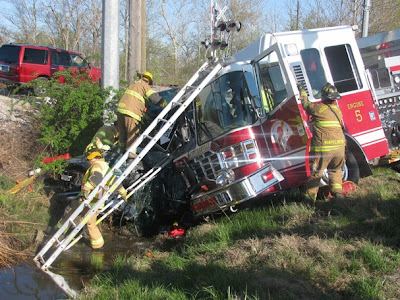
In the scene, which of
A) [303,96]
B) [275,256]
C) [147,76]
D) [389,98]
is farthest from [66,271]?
[389,98]

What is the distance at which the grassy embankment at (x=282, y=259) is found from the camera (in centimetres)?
394

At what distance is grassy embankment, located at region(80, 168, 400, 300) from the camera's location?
394 centimetres

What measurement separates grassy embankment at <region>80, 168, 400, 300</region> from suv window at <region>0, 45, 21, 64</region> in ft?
37.1

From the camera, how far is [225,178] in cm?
590

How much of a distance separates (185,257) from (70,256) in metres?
1.94

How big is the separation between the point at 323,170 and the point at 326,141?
1.41 ft

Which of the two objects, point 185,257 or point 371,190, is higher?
point 371,190

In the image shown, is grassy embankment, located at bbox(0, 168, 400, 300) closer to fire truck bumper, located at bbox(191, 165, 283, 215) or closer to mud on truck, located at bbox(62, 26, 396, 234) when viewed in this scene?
fire truck bumper, located at bbox(191, 165, 283, 215)

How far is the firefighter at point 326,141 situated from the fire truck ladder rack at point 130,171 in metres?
1.54

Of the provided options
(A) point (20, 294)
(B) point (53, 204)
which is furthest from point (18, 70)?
(A) point (20, 294)

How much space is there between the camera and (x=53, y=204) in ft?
25.7

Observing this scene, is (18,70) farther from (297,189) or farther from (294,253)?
(294,253)

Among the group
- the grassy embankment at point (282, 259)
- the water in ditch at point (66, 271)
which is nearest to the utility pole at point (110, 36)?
the water in ditch at point (66, 271)

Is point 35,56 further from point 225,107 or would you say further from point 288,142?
point 288,142
